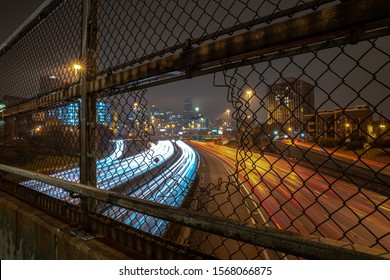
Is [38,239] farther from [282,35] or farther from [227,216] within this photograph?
[282,35]

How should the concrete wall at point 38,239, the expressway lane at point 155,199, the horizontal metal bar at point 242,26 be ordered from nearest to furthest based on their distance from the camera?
the horizontal metal bar at point 242,26
the concrete wall at point 38,239
the expressway lane at point 155,199

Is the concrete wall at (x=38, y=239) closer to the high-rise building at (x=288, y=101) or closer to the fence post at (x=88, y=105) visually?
the fence post at (x=88, y=105)

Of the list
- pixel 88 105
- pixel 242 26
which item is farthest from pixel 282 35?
pixel 88 105

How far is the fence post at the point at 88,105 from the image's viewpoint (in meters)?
2.51

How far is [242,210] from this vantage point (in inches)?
694

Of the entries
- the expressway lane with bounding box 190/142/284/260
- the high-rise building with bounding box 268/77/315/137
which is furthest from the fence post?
the high-rise building with bounding box 268/77/315/137

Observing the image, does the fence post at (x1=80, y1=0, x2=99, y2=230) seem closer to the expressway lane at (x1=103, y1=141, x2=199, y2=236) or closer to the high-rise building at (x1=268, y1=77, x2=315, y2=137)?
the expressway lane at (x1=103, y1=141, x2=199, y2=236)

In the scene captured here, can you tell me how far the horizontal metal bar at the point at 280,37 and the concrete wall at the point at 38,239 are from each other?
1.69m

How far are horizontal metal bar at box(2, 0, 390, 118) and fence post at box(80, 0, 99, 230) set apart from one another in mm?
707

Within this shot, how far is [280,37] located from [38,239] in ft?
11.0

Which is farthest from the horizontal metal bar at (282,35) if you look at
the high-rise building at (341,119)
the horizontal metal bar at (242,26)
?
the high-rise building at (341,119)

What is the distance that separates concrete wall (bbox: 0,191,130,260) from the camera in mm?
2174
